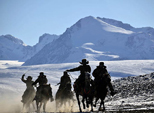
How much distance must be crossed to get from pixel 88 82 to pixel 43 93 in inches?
212

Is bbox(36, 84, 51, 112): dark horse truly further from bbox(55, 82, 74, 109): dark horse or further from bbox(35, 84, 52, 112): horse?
bbox(55, 82, 74, 109): dark horse

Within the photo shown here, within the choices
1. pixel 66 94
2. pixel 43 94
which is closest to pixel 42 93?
pixel 43 94

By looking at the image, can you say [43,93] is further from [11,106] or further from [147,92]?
[147,92]

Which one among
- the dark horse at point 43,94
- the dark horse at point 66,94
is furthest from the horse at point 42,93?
the dark horse at point 66,94

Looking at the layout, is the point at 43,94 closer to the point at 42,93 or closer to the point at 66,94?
the point at 42,93

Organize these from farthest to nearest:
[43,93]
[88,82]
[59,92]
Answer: [59,92] < [43,93] < [88,82]

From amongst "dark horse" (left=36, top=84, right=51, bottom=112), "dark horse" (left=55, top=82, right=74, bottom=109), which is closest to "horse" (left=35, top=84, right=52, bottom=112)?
"dark horse" (left=36, top=84, right=51, bottom=112)

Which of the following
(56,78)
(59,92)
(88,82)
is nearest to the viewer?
(88,82)

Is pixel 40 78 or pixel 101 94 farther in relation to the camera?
pixel 40 78

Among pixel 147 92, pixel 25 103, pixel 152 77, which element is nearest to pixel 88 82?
pixel 25 103

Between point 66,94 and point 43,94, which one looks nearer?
point 43,94

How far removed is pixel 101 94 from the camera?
18.2m

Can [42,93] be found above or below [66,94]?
above

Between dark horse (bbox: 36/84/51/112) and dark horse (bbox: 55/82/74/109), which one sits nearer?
dark horse (bbox: 36/84/51/112)
